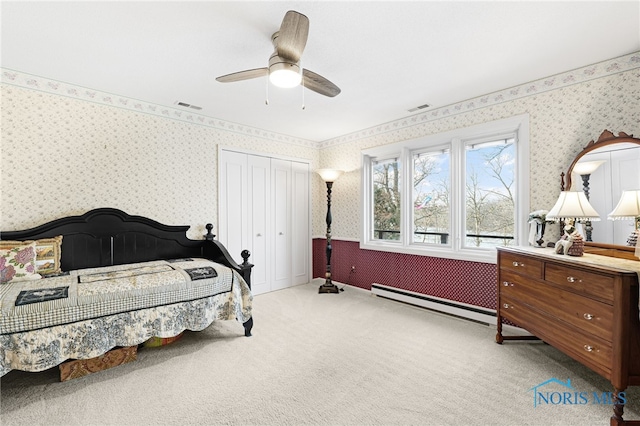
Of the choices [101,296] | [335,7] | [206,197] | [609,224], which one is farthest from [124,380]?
[609,224]

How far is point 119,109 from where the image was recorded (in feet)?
10.5

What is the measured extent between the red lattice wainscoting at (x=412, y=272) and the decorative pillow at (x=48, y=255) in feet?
11.2

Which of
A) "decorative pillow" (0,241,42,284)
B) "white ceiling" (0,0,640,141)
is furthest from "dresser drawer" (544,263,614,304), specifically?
"decorative pillow" (0,241,42,284)

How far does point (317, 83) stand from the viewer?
86.0 inches

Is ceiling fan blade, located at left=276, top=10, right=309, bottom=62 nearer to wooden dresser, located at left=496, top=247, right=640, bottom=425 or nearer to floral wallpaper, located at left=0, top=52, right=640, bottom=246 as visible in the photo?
wooden dresser, located at left=496, top=247, right=640, bottom=425

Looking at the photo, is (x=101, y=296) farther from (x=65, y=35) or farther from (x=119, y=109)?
(x=119, y=109)

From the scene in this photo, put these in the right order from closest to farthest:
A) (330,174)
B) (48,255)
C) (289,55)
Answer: (289,55), (48,255), (330,174)

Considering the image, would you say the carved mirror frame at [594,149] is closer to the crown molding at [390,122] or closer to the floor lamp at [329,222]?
the crown molding at [390,122]

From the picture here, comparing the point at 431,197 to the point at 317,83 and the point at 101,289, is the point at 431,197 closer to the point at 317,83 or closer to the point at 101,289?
the point at 317,83

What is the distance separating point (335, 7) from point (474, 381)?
2.69 metres

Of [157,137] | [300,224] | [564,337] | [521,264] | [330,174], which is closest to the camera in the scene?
[564,337]

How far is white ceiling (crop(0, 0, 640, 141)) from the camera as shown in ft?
5.90

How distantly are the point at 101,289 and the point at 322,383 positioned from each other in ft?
6.02

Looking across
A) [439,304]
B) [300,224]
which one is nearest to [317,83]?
[439,304]
